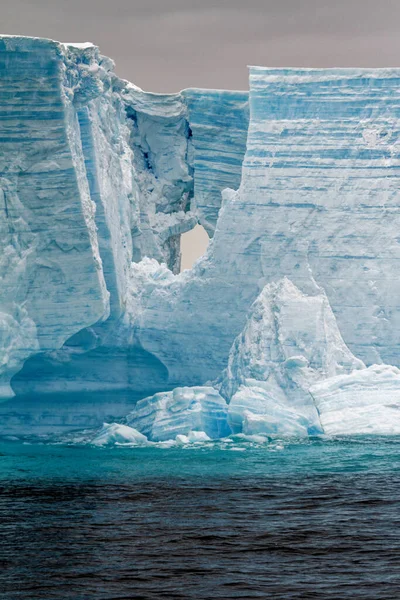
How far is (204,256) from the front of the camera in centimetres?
2555

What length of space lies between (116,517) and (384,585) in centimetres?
445

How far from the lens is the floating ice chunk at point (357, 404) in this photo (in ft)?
74.9

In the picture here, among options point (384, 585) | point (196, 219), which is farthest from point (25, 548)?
point (196, 219)

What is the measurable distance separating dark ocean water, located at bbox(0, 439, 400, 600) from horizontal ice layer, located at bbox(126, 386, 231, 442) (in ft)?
2.55

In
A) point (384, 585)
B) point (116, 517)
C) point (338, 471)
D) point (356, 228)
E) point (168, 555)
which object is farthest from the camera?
point (356, 228)

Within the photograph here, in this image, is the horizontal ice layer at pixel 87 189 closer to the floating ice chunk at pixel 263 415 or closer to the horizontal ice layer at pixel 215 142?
the horizontal ice layer at pixel 215 142

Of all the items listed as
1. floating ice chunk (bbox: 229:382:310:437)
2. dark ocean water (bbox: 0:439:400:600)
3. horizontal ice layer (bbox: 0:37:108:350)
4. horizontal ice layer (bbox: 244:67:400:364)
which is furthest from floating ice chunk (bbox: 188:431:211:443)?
horizontal ice layer (bbox: 244:67:400:364)

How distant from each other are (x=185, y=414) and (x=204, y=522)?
676 cm

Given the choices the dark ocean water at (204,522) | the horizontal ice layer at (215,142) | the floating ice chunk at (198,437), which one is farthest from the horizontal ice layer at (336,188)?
the floating ice chunk at (198,437)

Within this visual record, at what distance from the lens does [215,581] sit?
13.9m

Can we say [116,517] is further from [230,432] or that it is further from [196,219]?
[196,219]

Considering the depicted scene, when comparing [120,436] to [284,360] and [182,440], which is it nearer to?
[182,440]

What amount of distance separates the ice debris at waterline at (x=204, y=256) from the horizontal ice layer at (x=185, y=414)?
33 millimetres

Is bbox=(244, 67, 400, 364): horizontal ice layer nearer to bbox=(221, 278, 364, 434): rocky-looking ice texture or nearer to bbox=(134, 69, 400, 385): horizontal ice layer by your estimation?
bbox=(134, 69, 400, 385): horizontal ice layer
